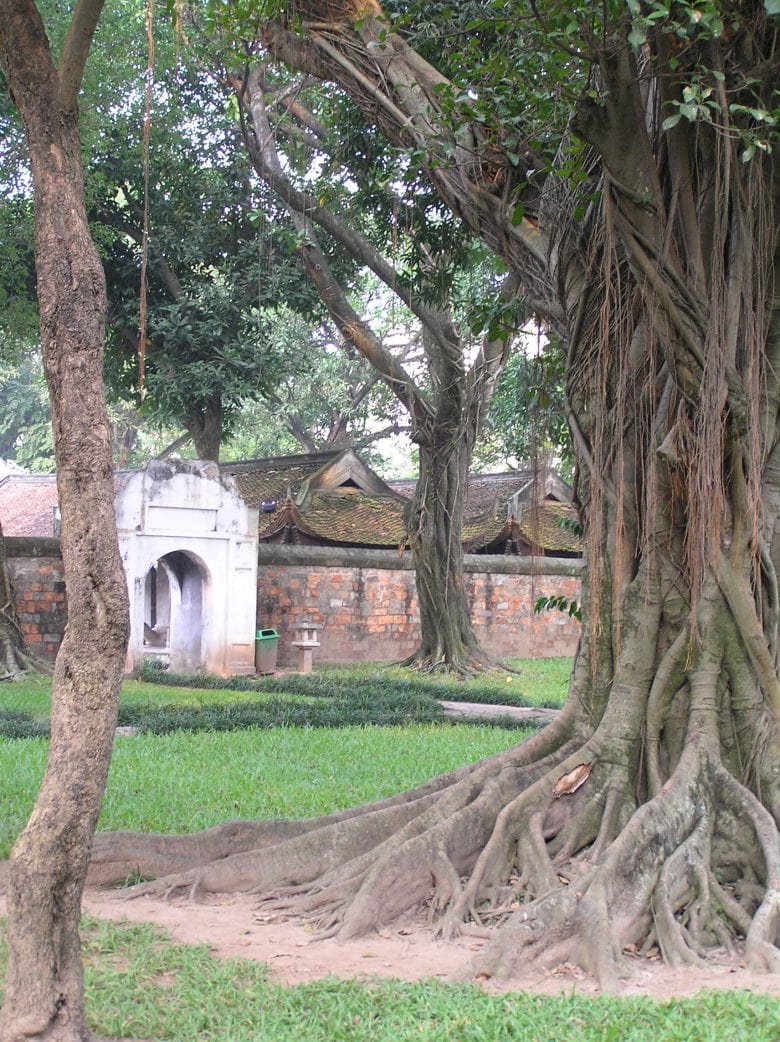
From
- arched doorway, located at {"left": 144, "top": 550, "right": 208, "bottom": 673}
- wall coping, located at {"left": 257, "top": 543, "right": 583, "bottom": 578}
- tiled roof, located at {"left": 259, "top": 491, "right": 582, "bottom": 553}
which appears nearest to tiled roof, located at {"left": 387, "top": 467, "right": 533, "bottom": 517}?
tiled roof, located at {"left": 259, "top": 491, "right": 582, "bottom": 553}

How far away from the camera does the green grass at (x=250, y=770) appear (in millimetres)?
7031

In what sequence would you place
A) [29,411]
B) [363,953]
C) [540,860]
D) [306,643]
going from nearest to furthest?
[363,953] → [540,860] → [306,643] → [29,411]

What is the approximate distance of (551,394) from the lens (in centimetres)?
A: 803

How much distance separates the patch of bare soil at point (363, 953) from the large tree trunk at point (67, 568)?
1249 millimetres

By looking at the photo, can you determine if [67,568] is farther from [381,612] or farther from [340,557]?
[381,612]

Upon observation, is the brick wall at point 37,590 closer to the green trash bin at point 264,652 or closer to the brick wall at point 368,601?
the brick wall at point 368,601

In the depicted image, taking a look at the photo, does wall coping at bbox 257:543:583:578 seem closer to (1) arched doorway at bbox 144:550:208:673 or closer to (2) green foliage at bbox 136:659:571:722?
(1) arched doorway at bbox 144:550:208:673

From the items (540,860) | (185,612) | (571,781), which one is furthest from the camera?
(185,612)

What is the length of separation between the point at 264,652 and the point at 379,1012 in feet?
48.3

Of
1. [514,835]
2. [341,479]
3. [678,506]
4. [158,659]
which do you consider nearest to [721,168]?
[678,506]

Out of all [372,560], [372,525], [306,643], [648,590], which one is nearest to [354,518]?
[372,525]

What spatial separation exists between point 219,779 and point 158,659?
10.4 meters

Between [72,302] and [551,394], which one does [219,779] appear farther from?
[72,302]

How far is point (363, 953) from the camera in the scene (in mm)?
4672
